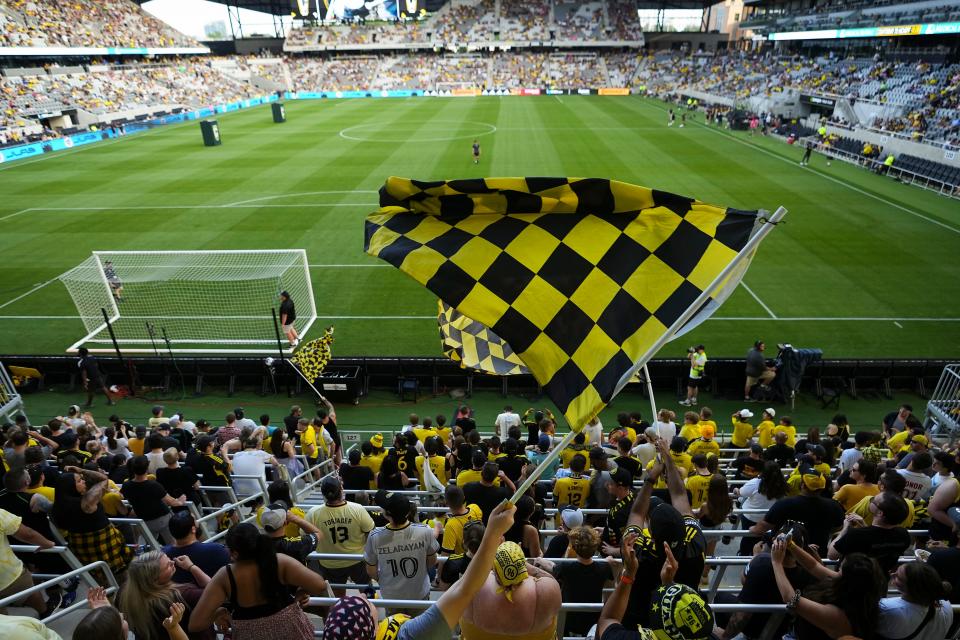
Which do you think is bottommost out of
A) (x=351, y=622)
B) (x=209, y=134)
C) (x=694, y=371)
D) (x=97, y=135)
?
(x=694, y=371)

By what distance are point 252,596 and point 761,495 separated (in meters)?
4.92

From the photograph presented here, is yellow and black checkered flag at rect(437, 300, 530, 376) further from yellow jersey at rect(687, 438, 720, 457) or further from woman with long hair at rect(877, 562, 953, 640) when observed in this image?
woman with long hair at rect(877, 562, 953, 640)

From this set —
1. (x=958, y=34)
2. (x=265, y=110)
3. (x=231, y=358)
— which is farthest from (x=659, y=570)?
(x=265, y=110)

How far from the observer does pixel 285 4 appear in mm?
93812

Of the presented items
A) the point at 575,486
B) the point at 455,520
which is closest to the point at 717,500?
the point at 575,486

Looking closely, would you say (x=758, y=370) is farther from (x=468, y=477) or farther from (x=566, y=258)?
(x=566, y=258)

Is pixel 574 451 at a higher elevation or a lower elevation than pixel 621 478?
lower

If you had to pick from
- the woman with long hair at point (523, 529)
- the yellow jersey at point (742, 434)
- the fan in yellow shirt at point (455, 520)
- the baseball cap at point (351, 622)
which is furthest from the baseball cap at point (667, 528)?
the yellow jersey at point (742, 434)

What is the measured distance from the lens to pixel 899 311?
1557cm

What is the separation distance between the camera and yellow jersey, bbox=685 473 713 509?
20.2 feet

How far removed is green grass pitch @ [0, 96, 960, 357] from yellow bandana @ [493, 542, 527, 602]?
11115mm

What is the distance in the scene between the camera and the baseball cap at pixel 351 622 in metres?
2.82

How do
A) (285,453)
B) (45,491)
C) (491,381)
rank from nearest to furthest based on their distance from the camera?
(45,491) < (285,453) < (491,381)

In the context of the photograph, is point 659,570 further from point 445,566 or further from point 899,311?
point 899,311
